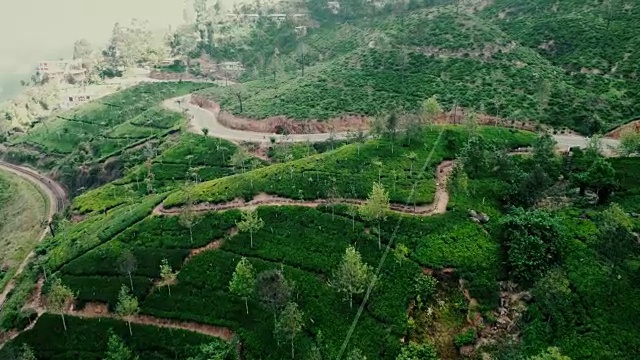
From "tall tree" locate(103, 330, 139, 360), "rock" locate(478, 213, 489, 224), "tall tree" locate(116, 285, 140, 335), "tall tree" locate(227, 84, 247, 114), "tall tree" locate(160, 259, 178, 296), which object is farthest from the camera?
"tall tree" locate(227, 84, 247, 114)

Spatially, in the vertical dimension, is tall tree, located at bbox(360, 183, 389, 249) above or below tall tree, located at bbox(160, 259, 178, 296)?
above

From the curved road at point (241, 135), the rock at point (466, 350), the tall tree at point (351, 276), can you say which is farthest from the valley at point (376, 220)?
the curved road at point (241, 135)

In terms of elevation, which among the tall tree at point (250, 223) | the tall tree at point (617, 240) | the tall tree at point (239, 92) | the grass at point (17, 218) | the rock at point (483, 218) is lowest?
the grass at point (17, 218)

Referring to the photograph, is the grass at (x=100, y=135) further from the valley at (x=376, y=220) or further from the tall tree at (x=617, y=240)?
the tall tree at (x=617, y=240)

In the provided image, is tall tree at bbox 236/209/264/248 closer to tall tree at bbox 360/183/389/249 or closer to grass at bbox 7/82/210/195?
tall tree at bbox 360/183/389/249

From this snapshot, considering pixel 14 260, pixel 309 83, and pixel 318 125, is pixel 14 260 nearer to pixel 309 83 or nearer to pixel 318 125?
pixel 318 125

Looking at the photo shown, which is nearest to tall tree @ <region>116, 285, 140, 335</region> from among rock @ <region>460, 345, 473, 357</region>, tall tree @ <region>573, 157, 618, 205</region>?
rock @ <region>460, 345, 473, 357</region>
